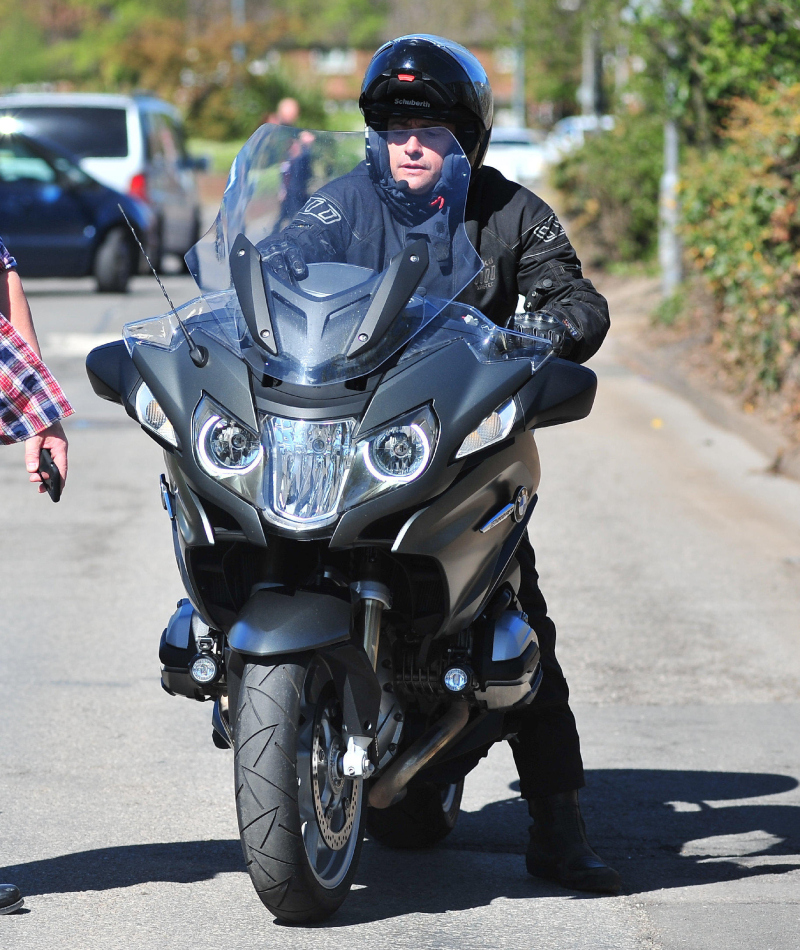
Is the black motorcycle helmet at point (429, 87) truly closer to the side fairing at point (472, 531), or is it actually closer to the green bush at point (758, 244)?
the side fairing at point (472, 531)

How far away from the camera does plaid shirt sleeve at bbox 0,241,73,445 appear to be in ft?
11.3

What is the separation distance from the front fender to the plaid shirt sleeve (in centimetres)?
72

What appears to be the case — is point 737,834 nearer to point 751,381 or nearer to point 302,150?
point 302,150

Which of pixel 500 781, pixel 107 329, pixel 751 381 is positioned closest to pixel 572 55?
pixel 107 329

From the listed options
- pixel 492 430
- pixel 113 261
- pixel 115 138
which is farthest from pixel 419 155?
pixel 115 138

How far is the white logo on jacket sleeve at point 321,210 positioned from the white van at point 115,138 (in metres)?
15.6

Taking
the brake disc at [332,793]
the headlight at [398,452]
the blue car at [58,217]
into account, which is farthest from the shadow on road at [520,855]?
the blue car at [58,217]

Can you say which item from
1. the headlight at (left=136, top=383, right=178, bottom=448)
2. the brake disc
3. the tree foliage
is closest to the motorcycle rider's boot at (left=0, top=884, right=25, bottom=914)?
the brake disc

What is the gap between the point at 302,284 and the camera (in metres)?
3.17

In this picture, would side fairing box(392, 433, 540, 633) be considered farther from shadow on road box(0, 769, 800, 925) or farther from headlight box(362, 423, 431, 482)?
shadow on road box(0, 769, 800, 925)

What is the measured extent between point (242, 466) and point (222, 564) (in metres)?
0.25

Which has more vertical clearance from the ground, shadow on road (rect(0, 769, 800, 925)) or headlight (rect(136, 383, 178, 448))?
headlight (rect(136, 383, 178, 448))

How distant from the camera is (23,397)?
11.3 feet

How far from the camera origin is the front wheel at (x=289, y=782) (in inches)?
119
